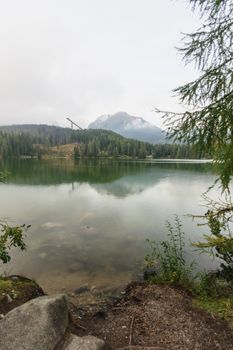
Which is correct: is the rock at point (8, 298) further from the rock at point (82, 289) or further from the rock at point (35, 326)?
the rock at point (82, 289)

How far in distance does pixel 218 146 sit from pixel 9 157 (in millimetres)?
154968

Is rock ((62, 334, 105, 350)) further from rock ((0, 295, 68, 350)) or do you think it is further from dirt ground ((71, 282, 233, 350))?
dirt ground ((71, 282, 233, 350))

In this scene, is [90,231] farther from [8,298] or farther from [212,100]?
[212,100]

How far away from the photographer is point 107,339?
5.54 metres

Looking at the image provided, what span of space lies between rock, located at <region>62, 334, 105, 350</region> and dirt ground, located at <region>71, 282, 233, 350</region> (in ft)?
1.66

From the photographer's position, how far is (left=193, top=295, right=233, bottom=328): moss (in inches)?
235

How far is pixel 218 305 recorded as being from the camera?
6.50 m

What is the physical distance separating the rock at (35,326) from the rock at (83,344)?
0.22 m

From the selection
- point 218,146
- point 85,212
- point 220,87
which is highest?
point 220,87

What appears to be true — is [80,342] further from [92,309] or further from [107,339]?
[92,309]

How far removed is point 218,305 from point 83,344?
3871mm

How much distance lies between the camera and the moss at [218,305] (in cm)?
598

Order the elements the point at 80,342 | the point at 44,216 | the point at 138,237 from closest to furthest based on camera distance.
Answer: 1. the point at 80,342
2. the point at 138,237
3. the point at 44,216

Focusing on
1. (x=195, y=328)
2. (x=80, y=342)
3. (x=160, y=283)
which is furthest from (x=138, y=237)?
(x=80, y=342)
